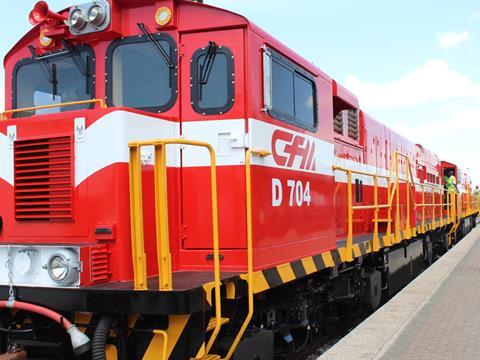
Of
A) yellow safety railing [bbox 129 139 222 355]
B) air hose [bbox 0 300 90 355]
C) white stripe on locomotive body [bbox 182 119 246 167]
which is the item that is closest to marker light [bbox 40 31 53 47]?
white stripe on locomotive body [bbox 182 119 246 167]

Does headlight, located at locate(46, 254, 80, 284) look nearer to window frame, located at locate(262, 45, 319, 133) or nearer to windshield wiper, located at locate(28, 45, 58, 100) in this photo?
windshield wiper, located at locate(28, 45, 58, 100)

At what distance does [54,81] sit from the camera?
4453 millimetres

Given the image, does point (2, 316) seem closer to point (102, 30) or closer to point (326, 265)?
point (102, 30)

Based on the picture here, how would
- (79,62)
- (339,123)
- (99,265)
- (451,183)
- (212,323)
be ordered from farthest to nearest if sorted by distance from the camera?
(451,183) → (339,123) → (79,62) → (212,323) → (99,265)

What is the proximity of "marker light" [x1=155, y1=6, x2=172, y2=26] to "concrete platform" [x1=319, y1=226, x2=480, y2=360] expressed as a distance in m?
2.98

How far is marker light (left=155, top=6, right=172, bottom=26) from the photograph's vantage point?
4.06 m

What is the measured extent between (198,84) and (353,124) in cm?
472

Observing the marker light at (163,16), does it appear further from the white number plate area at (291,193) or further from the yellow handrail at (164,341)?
the yellow handrail at (164,341)

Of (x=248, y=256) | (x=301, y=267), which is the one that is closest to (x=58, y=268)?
(x=248, y=256)

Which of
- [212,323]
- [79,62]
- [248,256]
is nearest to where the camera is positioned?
[212,323]

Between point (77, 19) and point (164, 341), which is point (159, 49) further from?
point (164, 341)

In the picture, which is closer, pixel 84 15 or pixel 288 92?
pixel 84 15

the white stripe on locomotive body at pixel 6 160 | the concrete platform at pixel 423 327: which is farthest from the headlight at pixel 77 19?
the concrete platform at pixel 423 327

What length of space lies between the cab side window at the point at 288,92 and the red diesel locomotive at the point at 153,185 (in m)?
0.03
